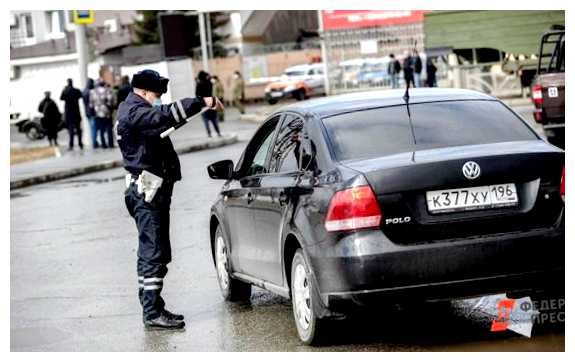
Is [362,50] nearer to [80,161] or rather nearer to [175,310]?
[80,161]

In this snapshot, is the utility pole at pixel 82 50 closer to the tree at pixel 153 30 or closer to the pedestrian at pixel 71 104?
the pedestrian at pixel 71 104

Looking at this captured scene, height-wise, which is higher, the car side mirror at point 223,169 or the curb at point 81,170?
the car side mirror at point 223,169

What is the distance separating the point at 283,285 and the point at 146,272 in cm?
118

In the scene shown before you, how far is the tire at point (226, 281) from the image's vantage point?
30.6 ft

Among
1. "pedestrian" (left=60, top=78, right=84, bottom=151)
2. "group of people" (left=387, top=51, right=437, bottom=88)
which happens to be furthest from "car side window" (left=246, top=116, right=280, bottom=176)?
"group of people" (left=387, top=51, right=437, bottom=88)

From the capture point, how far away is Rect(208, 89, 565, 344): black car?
22.4 feet

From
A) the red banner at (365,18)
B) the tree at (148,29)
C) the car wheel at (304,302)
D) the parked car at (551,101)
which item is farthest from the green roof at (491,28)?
the tree at (148,29)

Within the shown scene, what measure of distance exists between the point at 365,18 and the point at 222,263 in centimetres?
5130

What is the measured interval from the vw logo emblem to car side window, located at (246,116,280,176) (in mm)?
1868

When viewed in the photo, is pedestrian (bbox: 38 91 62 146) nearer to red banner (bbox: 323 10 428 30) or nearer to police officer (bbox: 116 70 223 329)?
red banner (bbox: 323 10 428 30)

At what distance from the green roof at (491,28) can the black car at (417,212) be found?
29690 mm

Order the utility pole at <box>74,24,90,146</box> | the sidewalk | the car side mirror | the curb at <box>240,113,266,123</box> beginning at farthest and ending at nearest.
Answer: the curb at <box>240,113,266,123</box>, the utility pole at <box>74,24,90,146</box>, the sidewalk, the car side mirror

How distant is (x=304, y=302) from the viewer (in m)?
7.47
